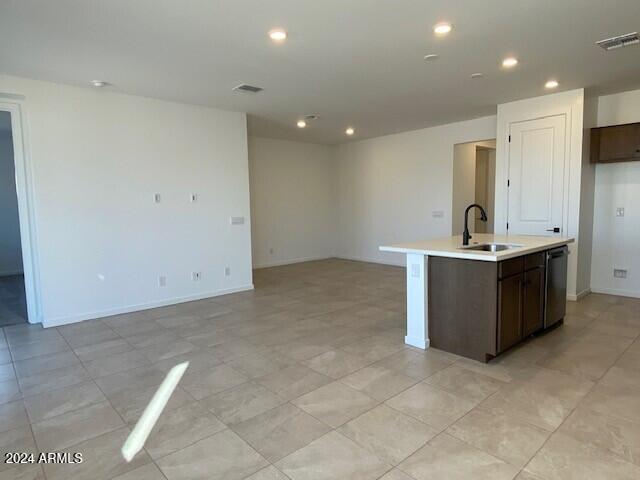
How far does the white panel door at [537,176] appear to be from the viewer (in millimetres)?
4934

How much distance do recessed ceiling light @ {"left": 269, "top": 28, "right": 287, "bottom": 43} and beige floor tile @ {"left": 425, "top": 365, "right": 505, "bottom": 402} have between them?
2857 mm

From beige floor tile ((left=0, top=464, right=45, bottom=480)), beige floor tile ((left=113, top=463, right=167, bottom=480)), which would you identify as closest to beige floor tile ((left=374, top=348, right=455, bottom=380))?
beige floor tile ((left=113, top=463, right=167, bottom=480))

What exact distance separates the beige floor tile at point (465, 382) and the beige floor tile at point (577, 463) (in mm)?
562

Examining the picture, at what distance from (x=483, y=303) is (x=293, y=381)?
63.1 inches

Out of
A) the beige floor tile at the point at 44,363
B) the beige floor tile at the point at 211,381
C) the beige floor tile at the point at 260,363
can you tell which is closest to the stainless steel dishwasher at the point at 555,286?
the beige floor tile at the point at 260,363

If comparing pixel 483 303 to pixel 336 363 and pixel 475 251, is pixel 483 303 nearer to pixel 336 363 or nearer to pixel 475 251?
pixel 475 251

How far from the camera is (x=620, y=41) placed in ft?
10.7

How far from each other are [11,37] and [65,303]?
273 centimetres

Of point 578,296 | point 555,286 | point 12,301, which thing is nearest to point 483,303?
point 555,286

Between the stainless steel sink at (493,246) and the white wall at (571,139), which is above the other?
the white wall at (571,139)

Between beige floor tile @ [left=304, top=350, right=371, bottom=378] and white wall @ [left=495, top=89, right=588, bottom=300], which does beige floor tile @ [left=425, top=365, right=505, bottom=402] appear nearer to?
beige floor tile @ [left=304, top=350, right=371, bottom=378]

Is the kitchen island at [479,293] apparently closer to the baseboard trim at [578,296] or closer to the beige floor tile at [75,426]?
the baseboard trim at [578,296]

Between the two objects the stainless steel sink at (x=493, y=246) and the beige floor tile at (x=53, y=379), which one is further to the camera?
the stainless steel sink at (x=493, y=246)

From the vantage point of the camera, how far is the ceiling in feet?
8.71
